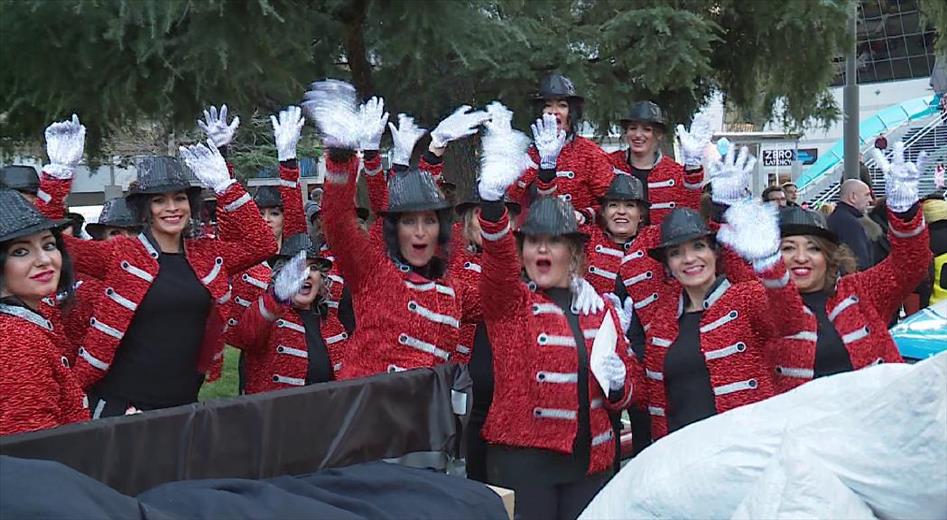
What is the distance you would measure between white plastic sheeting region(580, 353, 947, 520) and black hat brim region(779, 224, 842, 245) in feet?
6.55

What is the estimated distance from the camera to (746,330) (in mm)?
3805

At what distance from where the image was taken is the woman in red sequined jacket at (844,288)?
152 inches

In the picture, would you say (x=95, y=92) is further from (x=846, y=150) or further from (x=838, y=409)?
(x=846, y=150)

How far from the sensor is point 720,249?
4238 millimetres

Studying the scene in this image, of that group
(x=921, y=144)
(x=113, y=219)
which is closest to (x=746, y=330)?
(x=113, y=219)

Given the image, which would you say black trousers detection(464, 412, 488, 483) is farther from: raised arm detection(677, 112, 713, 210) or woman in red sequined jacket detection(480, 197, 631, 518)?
raised arm detection(677, 112, 713, 210)

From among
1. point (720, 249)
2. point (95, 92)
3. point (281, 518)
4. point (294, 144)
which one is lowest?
point (281, 518)

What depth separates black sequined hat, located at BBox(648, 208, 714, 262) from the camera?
3998mm

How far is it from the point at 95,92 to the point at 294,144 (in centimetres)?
314

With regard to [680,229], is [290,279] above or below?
below

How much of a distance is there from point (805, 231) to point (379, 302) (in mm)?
1754

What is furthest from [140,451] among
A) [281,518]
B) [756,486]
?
[756,486]

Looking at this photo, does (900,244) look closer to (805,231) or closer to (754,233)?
(805,231)

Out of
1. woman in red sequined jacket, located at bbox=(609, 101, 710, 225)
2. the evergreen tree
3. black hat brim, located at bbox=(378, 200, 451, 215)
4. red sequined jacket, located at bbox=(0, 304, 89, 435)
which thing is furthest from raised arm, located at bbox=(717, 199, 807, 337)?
the evergreen tree
